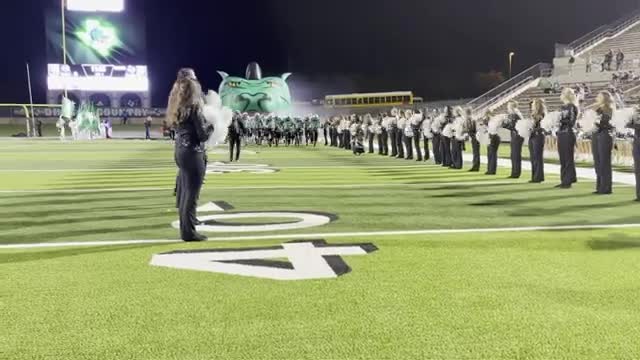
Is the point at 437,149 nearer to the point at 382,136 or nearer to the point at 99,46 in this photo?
the point at 382,136

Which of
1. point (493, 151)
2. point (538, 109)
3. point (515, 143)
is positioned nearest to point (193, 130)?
point (538, 109)

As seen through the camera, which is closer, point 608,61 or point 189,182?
point 189,182

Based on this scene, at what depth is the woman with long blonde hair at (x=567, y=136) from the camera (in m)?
10.3

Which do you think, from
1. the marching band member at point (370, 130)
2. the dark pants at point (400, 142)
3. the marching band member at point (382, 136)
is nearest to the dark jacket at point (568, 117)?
the dark pants at point (400, 142)

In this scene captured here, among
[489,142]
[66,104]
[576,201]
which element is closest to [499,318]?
[576,201]

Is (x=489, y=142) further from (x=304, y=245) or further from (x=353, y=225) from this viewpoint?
(x=304, y=245)

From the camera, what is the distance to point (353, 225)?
21.7ft

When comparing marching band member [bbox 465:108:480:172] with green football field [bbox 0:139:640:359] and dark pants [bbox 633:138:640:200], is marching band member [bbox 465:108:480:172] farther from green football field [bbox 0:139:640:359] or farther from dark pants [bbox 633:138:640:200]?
green football field [bbox 0:139:640:359]

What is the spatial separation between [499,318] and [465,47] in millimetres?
56114

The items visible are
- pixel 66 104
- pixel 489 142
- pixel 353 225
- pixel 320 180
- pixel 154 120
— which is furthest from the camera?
pixel 154 120

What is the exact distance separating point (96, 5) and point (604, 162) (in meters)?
58.3

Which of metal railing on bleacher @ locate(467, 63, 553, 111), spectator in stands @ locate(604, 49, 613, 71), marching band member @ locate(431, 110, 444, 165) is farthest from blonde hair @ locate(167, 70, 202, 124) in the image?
metal railing on bleacher @ locate(467, 63, 553, 111)

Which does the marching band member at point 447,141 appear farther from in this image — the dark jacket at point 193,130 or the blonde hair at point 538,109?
the dark jacket at point 193,130

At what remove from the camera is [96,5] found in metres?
60.2
